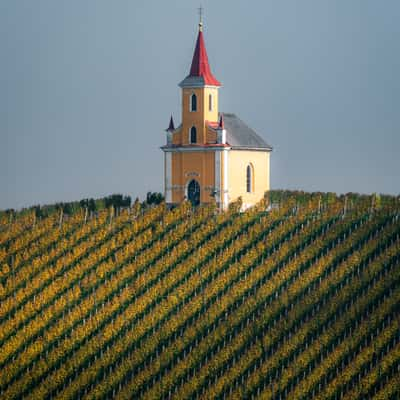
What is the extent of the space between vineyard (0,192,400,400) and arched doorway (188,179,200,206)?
16.0 feet

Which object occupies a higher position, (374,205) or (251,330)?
(374,205)

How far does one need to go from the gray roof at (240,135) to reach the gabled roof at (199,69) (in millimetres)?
3653

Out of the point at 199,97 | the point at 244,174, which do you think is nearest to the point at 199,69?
the point at 199,97

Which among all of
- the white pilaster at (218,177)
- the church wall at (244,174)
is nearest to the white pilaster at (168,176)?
the white pilaster at (218,177)

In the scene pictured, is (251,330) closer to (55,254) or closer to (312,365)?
(312,365)

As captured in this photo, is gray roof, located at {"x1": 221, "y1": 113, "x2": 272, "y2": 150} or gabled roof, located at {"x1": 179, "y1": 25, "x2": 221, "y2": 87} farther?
gray roof, located at {"x1": 221, "y1": 113, "x2": 272, "y2": 150}

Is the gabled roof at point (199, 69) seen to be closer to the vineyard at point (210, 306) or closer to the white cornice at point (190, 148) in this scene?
the white cornice at point (190, 148)

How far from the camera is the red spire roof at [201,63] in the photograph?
300 feet

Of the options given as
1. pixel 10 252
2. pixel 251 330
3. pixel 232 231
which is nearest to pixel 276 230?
pixel 232 231

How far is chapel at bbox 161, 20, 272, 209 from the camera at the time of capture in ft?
299

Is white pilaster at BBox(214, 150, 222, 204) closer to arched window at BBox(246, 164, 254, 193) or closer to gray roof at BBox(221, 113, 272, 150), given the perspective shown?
gray roof at BBox(221, 113, 272, 150)

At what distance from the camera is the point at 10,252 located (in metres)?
85.7

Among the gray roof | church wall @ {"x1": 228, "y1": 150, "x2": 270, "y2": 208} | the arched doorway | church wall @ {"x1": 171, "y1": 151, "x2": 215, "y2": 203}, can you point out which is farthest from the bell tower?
the arched doorway

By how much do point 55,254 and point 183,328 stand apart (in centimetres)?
1234
